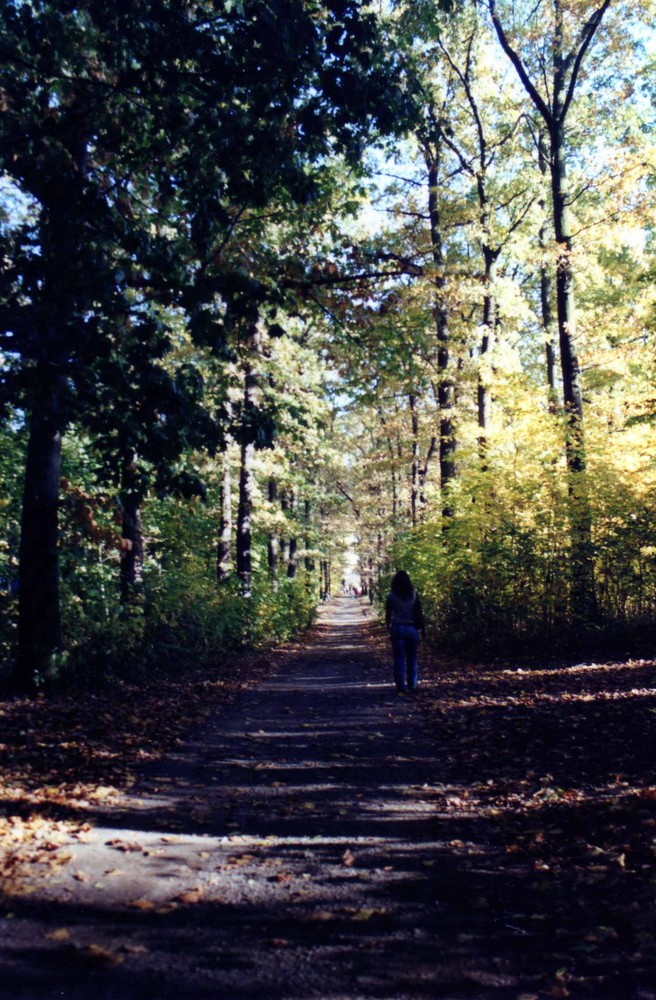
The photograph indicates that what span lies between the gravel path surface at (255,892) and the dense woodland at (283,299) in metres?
4.01

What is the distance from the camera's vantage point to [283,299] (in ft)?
28.6

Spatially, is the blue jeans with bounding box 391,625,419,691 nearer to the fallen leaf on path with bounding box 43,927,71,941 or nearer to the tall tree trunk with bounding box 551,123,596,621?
the tall tree trunk with bounding box 551,123,596,621

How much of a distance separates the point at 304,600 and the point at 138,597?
1939cm

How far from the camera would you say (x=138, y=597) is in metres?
13.5

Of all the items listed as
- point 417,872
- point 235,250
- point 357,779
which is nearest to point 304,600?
point 235,250

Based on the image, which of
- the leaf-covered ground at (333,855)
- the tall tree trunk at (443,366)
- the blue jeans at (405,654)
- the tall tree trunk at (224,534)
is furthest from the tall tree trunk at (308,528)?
the leaf-covered ground at (333,855)

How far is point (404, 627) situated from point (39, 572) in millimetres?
5620

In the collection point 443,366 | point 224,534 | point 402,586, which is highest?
point 443,366

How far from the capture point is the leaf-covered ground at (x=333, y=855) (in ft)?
10.2

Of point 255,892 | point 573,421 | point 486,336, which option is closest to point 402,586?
point 573,421

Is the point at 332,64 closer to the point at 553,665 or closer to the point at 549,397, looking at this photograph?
the point at 553,665

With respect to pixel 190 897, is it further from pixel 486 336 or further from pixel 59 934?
pixel 486 336

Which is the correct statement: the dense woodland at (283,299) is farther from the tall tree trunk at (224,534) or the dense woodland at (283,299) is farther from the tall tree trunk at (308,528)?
the tall tree trunk at (308,528)

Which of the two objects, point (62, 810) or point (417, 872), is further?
point (62, 810)
